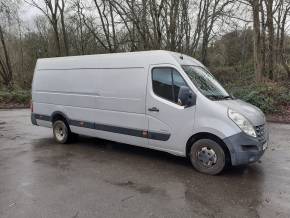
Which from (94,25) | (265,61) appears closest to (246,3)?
(265,61)

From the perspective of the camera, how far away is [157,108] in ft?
20.4

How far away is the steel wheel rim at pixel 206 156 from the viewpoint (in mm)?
5637

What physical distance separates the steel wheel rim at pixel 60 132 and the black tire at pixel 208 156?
388cm

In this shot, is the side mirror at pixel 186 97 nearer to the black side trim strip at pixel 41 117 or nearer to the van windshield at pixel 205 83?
the van windshield at pixel 205 83

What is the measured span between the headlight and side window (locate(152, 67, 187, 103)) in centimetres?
114

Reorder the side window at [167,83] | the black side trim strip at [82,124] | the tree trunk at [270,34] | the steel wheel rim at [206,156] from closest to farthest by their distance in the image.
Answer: the steel wheel rim at [206,156] < the side window at [167,83] < the black side trim strip at [82,124] < the tree trunk at [270,34]

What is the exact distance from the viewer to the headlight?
539 cm

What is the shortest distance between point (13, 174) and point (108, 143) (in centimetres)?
294

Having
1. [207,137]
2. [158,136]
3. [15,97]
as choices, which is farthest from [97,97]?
[15,97]

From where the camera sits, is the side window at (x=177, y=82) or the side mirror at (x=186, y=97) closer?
the side mirror at (x=186, y=97)

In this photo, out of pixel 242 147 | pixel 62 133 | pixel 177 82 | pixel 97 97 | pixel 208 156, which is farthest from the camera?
pixel 62 133

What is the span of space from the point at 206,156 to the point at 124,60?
9.04ft

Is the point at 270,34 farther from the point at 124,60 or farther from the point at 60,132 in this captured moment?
the point at 60,132

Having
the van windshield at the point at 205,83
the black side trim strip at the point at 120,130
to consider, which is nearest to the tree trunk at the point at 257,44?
the van windshield at the point at 205,83
